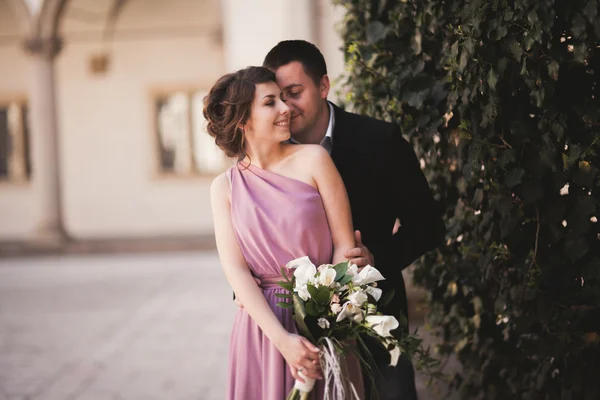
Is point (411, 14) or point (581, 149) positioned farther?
point (411, 14)

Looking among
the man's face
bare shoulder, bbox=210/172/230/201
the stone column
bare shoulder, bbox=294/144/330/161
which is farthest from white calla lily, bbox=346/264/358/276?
the stone column

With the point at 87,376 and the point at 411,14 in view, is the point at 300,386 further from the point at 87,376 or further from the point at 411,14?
the point at 87,376

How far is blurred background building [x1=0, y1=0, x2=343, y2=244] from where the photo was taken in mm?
17016

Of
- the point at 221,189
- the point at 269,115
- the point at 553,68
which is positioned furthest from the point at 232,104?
the point at 553,68

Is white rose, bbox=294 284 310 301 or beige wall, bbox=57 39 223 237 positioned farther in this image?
beige wall, bbox=57 39 223 237

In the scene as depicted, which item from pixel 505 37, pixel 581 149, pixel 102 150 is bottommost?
pixel 102 150

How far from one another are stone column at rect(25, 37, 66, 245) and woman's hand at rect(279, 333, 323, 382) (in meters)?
13.4

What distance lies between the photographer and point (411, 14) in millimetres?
3137

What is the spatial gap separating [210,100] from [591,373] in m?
1.62

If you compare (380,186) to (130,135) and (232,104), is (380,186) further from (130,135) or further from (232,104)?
(130,135)

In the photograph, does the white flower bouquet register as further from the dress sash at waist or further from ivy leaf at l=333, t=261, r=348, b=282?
the dress sash at waist

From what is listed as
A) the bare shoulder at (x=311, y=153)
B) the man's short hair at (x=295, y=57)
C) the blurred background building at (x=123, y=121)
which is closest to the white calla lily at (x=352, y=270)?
the bare shoulder at (x=311, y=153)

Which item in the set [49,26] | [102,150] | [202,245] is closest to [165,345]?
[202,245]

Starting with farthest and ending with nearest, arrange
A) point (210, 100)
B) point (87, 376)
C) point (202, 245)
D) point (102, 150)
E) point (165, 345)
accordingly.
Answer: point (102, 150)
point (202, 245)
point (165, 345)
point (87, 376)
point (210, 100)
